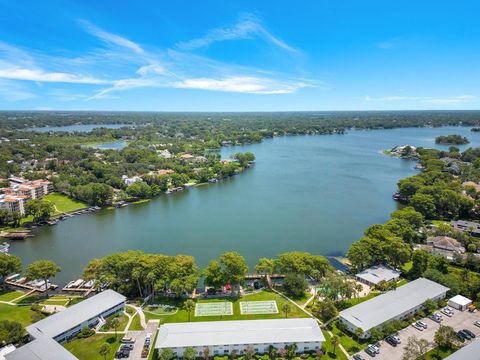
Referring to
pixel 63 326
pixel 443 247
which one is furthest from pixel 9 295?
pixel 443 247

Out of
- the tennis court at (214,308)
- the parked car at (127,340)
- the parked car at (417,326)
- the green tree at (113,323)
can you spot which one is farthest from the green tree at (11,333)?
the parked car at (417,326)

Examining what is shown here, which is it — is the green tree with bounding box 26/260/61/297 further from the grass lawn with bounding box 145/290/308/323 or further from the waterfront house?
the waterfront house

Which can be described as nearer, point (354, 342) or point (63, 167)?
point (354, 342)

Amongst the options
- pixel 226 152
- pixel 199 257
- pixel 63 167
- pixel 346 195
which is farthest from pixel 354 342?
pixel 226 152

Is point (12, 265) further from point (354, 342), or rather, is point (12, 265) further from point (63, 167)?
point (63, 167)

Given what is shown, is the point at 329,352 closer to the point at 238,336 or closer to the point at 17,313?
the point at 238,336

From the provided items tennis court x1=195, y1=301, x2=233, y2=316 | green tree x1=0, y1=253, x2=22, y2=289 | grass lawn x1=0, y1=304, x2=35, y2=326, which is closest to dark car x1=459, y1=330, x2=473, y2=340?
tennis court x1=195, y1=301, x2=233, y2=316

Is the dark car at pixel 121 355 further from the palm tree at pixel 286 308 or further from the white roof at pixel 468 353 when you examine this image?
the white roof at pixel 468 353
